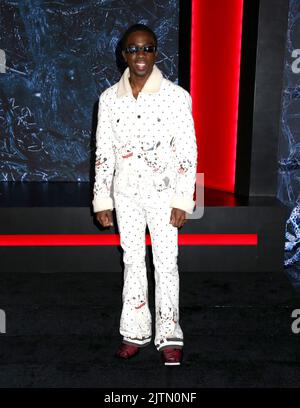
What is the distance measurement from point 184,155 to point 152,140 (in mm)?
145

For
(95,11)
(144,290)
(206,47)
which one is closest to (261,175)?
(206,47)

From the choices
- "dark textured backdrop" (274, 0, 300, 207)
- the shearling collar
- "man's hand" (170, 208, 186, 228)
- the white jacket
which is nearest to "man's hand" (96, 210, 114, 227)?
the white jacket

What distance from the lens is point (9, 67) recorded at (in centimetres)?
381

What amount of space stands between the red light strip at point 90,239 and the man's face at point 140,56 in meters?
1.37

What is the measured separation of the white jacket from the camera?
1.92 meters

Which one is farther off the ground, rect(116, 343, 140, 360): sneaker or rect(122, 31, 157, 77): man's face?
rect(122, 31, 157, 77): man's face

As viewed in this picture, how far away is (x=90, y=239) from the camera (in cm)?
304

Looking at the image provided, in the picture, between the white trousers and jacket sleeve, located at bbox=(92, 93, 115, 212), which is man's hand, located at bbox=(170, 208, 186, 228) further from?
jacket sleeve, located at bbox=(92, 93, 115, 212)

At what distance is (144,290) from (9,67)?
2524mm

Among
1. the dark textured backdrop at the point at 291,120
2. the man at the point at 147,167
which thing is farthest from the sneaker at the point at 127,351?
the dark textured backdrop at the point at 291,120

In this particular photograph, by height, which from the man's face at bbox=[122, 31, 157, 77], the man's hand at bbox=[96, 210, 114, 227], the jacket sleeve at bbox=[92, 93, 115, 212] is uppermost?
the man's face at bbox=[122, 31, 157, 77]
